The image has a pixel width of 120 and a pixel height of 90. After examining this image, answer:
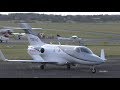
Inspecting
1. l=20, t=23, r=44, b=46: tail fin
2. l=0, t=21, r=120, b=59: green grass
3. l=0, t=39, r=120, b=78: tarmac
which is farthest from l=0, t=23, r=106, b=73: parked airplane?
l=0, t=21, r=120, b=59: green grass

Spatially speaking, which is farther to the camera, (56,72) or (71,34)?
(71,34)

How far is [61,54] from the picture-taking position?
27484mm

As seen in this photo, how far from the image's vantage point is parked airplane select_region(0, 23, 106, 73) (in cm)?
2581

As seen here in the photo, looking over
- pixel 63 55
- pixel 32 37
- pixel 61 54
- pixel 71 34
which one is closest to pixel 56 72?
pixel 63 55

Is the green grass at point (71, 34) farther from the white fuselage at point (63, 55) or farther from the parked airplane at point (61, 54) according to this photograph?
the white fuselage at point (63, 55)

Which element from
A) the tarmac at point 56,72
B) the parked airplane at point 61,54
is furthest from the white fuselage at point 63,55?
the tarmac at point 56,72

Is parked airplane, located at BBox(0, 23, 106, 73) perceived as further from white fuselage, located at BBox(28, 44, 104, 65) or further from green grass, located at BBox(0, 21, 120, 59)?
green grass, located at BBox(0, 21, 120, 59)

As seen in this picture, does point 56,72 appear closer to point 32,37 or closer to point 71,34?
point 32,37

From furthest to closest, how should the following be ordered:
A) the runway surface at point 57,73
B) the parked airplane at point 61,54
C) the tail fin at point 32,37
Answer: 1. the tail fin at point 32,37
2. the parked airplane at point 61,54
3. the runway surface at point 57,73

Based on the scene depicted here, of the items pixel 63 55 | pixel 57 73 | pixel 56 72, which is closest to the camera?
pixel 57 73

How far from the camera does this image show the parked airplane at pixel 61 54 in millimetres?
25812
